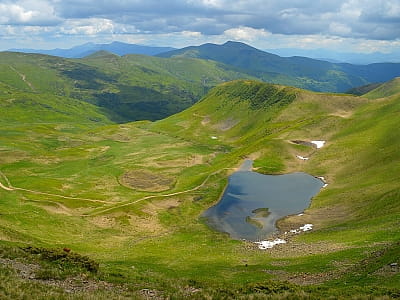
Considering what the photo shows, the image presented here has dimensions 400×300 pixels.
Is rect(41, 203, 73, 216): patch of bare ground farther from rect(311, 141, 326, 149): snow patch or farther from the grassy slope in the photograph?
rect(311, 141, 326, 149): snow patch

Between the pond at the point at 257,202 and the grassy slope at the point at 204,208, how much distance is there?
3750 millimetres

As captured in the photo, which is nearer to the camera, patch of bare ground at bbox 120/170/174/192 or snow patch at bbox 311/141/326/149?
patch of bare ground at bbox 120/170/174/192

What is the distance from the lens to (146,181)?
5000 inches

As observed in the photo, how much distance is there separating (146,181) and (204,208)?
115ft

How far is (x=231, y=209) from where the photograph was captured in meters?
95.9

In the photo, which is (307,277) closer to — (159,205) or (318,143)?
(159,205)

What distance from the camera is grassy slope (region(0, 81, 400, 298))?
43.0 meters

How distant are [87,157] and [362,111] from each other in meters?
124

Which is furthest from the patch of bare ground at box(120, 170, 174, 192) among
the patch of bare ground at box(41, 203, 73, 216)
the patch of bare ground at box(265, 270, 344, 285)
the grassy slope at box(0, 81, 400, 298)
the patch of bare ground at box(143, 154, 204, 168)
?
the patch of bare ground at box(265, 270, 344, 285)

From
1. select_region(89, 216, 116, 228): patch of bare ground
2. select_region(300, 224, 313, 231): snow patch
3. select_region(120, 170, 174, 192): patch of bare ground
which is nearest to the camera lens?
select_region(300, 224, 313, 231): snow patch

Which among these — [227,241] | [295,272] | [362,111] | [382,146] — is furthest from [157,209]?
[362,111]

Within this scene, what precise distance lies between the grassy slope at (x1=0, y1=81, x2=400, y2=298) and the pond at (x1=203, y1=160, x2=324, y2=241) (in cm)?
375

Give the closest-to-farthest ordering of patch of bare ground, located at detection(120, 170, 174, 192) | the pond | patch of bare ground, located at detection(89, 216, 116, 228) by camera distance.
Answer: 1. patch of bare ground, located at detection(89, 216, 116, 228)
2. the pond
3. patch of bare ground, located at detection(120, 170, 174, 192)

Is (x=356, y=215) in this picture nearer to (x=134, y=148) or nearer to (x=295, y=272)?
(x=295, y=272)
